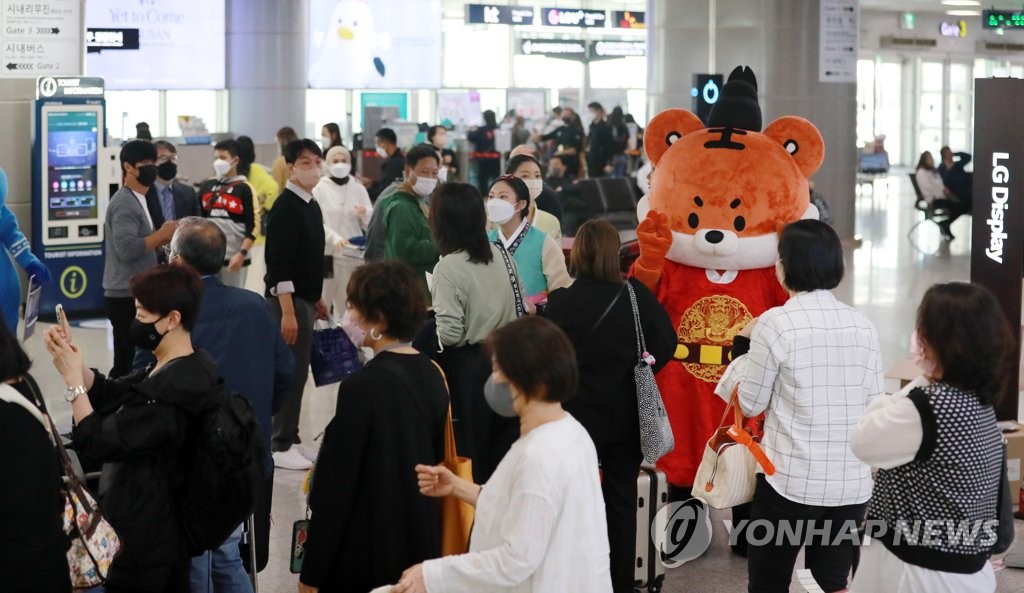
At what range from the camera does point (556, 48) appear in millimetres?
30500

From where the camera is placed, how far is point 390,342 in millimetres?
3264

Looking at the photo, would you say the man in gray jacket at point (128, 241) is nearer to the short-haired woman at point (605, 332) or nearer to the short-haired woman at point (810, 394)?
the short-haired woman at point (605, 332)

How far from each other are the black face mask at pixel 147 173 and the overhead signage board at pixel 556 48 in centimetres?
2411

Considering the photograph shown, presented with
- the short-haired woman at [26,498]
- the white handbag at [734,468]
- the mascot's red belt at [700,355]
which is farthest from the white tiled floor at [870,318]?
the short-haired woman at [26,498]

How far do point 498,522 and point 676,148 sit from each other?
3.37 metres

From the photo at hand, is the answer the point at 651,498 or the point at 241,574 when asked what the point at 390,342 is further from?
the point at 651,498

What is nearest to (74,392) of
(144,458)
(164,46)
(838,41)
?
(144,458)

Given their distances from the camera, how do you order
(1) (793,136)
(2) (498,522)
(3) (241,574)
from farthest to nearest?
1. (1) (793,136)
2. (3) (241,574)
3. (2) (498,522)

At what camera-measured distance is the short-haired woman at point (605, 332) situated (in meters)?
4.23

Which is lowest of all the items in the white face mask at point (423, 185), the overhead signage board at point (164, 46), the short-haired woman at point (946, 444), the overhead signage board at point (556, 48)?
the short-haired woman at point (946, 444)

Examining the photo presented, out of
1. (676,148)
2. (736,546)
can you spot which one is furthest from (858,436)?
(676,148)

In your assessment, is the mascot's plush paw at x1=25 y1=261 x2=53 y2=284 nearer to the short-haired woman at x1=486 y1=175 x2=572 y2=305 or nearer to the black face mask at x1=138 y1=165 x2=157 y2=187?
the black face mask at x1=138 y1=165 x2=157 y2=187

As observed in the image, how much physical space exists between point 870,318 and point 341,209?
4929 mm

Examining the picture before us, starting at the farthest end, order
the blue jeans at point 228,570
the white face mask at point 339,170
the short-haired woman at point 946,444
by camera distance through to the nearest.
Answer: the white face mask at point 339,170 < the blue jeans at point 228,570 < the short-haired woman at point 946,444
